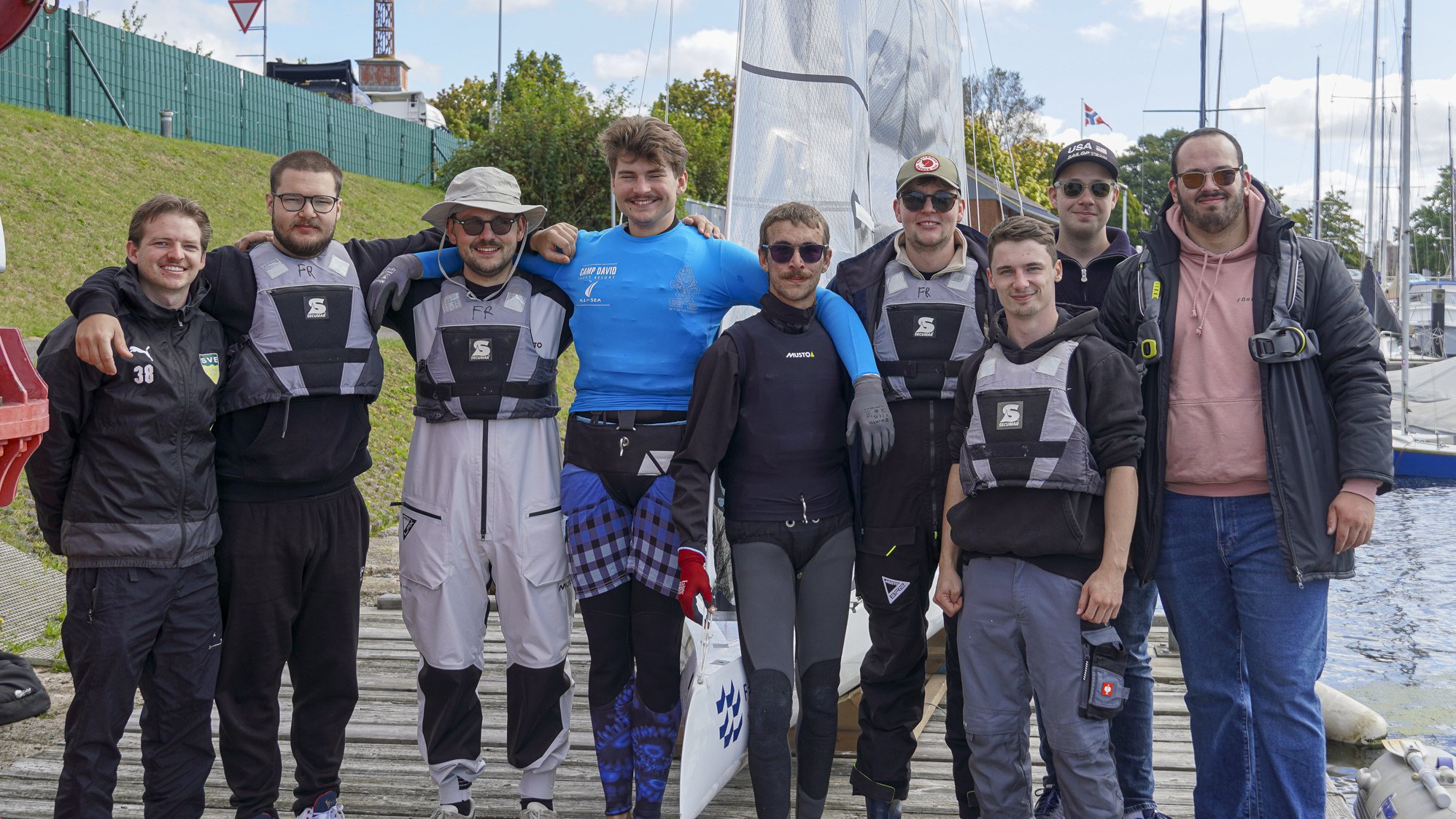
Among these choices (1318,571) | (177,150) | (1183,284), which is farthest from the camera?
(177,150)

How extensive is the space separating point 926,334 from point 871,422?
1.47 ft

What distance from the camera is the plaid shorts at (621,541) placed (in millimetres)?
3324

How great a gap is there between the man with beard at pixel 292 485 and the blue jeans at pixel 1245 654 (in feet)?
8.20

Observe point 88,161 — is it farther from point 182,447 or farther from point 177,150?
point 182,447

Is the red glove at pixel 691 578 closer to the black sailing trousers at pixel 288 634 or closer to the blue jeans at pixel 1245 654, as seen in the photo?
the black sailing trousers at pixel 288 634

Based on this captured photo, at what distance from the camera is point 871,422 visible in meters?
3.13

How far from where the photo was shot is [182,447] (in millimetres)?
3131

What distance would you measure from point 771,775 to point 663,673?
0.44 m

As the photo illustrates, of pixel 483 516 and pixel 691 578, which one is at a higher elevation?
pixel 483 516

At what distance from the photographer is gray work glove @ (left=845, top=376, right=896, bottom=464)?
3.13 m

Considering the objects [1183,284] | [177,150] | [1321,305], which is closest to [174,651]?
[1183,284]

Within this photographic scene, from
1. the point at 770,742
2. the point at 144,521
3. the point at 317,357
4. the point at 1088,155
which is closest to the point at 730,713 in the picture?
the point at 770,742

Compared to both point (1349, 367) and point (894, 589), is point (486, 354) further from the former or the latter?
point (1349, 367)

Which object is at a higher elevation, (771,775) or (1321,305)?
(1321,305)
